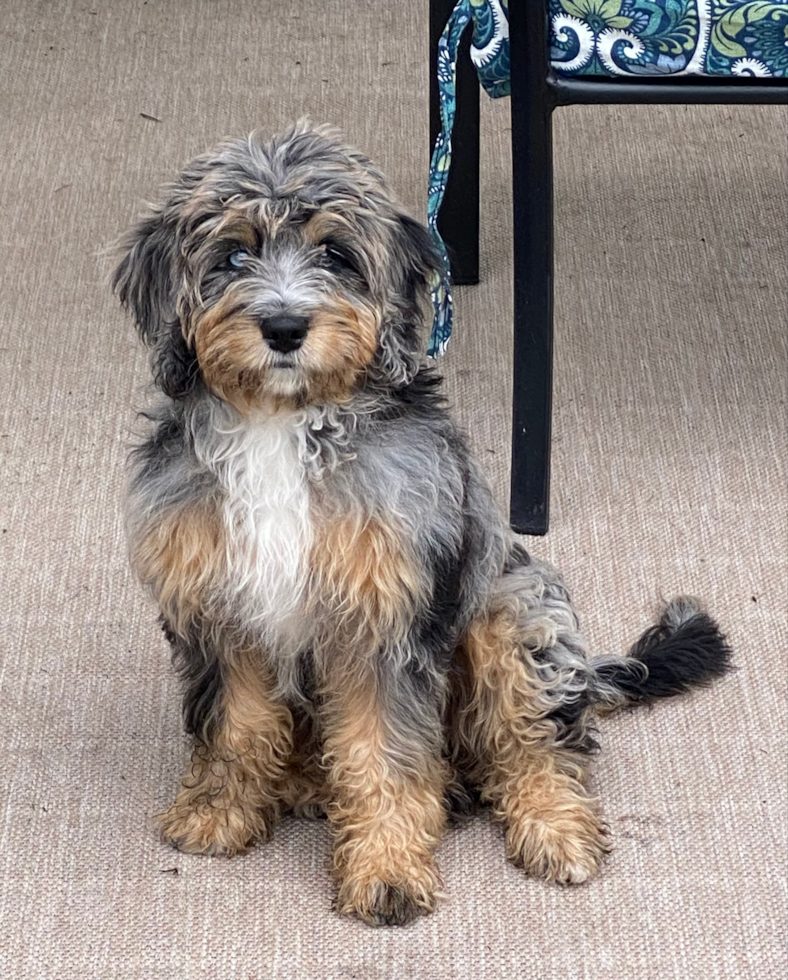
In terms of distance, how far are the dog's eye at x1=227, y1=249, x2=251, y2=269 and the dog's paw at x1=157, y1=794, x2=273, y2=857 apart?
2.43 feet

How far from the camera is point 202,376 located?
1.94 m

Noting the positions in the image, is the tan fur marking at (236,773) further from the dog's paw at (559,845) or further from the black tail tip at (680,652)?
the black tail tip at (680,652)

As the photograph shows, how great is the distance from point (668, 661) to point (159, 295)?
3.21ft

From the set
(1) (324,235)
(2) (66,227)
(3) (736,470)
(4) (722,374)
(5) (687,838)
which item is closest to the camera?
(1) (324,235)

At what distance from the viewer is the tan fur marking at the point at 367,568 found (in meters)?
1.93

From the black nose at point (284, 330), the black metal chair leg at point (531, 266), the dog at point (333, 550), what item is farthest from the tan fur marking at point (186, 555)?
the black metal chair leg at point (531, 266)

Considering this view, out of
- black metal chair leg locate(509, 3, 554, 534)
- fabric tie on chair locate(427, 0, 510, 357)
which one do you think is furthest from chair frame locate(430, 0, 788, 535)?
fabric tie on chair locate(427, 0, 510, 357)

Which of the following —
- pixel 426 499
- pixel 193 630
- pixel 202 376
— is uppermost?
pixel 202 376

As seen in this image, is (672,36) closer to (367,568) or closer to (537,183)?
(537,183)

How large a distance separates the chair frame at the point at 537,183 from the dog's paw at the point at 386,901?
0.93 metres

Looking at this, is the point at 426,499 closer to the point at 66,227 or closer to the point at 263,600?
the point at 263,600

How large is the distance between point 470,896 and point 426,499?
54 centimetres

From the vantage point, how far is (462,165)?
134 inches

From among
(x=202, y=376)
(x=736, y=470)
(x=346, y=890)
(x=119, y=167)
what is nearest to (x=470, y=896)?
(x=346, y=890)
